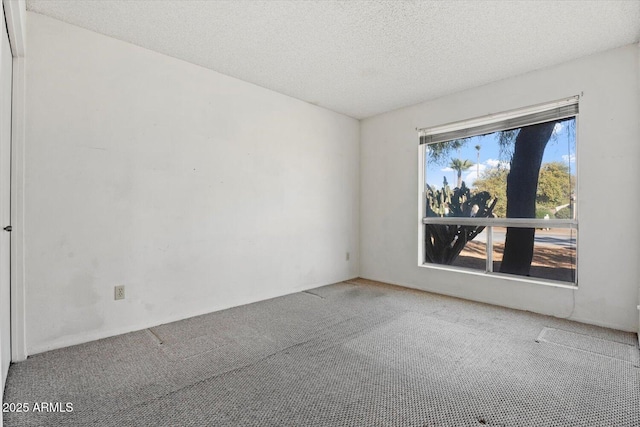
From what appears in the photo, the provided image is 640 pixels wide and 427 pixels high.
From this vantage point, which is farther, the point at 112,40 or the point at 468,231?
the point at 468,231

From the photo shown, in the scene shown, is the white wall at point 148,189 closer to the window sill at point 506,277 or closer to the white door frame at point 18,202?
the white door frame at point 18,202

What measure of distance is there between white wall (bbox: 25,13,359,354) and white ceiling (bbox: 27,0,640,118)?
30 cm

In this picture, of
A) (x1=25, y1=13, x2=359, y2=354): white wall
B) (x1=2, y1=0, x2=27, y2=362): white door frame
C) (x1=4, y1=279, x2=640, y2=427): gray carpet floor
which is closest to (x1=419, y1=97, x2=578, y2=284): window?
(x1=4, y1=279, x2=640, y2=427): gray carpet floor

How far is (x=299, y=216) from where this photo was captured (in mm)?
4348

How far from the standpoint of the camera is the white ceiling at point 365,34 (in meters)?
2.42

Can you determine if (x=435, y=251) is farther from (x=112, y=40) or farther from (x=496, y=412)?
(x=112, y=40)

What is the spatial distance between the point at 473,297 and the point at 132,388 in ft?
11.5

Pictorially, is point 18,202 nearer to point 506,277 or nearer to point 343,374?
point 343,374

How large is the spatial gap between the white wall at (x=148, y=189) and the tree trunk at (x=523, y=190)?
2438 mm

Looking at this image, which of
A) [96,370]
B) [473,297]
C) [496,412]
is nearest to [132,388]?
[96,370]

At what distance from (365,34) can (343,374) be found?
2.64 metres

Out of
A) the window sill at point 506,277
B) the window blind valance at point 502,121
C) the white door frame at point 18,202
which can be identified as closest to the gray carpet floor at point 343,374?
the white door frame at point 18,202

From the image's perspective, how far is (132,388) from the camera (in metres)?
1.94

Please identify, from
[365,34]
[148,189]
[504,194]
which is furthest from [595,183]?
[148,189]
